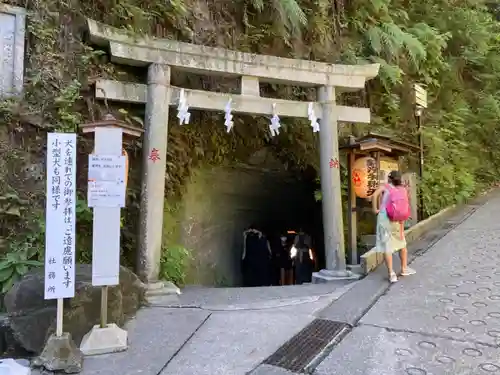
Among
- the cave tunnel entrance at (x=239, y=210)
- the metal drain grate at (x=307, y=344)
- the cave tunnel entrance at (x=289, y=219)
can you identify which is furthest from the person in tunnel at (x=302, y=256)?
the metal drain grate at (x=307, y=344)

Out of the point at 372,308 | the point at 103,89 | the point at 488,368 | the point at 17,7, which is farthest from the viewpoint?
the point at 103,89

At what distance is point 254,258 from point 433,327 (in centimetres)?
618

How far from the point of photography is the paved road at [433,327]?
361 centimetres

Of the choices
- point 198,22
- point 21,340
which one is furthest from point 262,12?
point 21,340

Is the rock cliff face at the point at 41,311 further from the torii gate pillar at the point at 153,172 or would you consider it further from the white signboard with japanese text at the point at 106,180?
the torii gate pillar at the point at 153,172

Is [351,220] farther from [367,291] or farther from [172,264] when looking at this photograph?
[172,264]

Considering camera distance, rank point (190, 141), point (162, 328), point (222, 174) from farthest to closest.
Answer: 1. point (222, 174)
2. point (190, 141)
3. point (162, 328)

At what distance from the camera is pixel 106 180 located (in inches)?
166

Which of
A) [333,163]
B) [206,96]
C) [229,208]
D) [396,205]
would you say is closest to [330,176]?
[333,163]

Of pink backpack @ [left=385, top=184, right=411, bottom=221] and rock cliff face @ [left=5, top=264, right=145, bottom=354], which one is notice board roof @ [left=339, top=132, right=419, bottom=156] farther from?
rock cliff face @ [left=5, top=264, right=145, bottom=354]

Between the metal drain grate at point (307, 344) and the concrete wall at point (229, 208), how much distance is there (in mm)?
4015

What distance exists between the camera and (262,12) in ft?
27.5

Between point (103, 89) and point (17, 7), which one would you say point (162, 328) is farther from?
point (17, 7)

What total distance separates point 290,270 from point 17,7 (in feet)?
28.5
